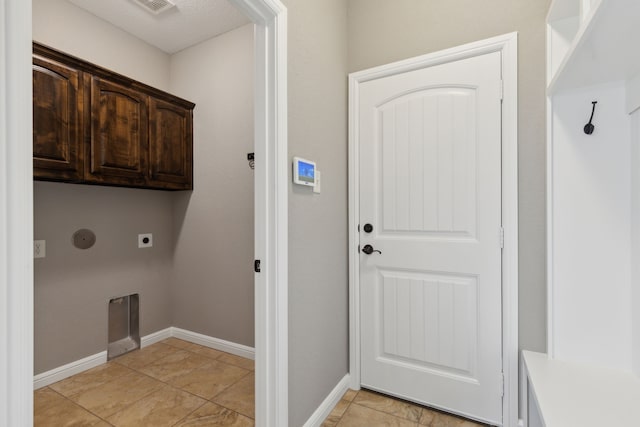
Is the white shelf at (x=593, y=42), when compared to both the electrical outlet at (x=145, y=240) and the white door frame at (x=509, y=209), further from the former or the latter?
the electrical outlet at (x=145, y=240)

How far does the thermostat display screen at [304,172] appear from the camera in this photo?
145 cm

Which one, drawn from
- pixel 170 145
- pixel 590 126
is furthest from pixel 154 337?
pixel 590 126

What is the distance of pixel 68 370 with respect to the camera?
7.15ft

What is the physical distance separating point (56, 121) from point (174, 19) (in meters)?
1.20

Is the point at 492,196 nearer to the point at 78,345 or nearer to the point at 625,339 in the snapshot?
the point at 625,339

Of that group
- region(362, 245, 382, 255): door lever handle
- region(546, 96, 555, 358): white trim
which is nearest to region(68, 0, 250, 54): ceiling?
region(362, 245, 382, 255): door lever handle

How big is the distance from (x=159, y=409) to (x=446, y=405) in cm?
170

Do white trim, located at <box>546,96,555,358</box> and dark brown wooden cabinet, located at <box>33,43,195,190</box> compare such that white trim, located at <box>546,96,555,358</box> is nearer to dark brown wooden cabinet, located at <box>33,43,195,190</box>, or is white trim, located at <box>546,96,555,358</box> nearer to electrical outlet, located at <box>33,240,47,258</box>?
dark brown wooden cabinet, located at <box>33,43,195,190</box>

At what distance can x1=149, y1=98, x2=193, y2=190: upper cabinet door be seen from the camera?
2.45 meters

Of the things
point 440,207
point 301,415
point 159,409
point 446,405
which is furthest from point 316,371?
point 440,207

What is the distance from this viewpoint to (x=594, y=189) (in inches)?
54.3

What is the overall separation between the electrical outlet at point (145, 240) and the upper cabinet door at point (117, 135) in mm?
548

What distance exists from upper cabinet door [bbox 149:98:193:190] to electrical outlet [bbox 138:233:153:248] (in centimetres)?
51
